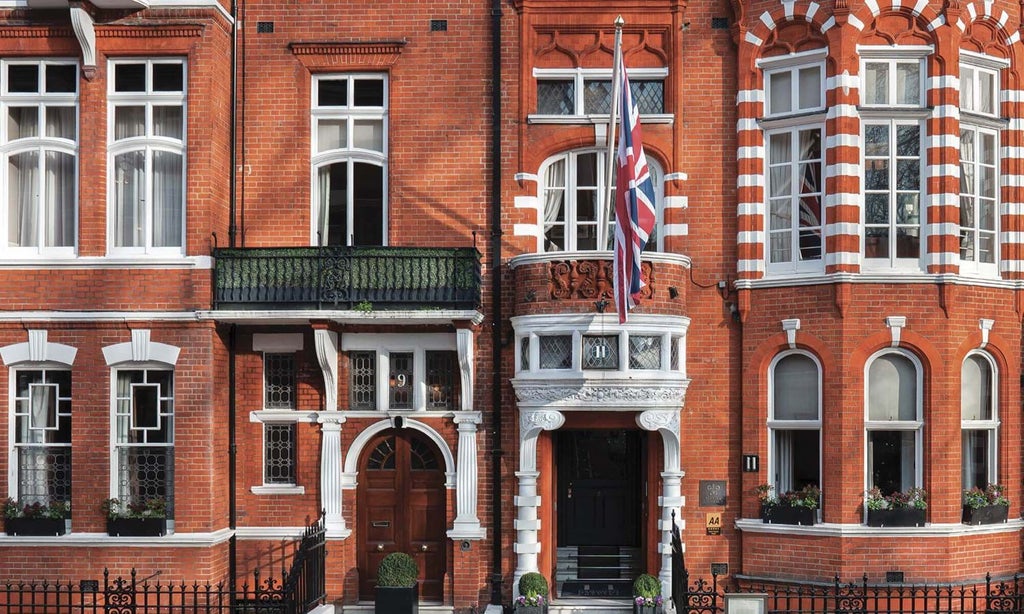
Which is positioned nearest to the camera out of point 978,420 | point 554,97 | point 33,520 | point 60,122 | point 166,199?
point 33,520

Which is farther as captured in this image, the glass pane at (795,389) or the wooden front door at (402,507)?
the wooden front door at (402,507)

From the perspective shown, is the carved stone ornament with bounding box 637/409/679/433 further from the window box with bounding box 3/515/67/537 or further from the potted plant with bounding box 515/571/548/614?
the window box with bounding box 3/515/67/537

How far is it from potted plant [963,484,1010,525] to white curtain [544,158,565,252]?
7204mm

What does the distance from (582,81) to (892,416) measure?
694cm

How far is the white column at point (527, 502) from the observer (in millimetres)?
17172

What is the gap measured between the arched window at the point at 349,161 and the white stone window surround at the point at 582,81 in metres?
2.53

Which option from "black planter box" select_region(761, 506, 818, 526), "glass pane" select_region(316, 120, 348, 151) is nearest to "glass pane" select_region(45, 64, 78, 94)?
"glass pane" select_region(316, 120, 348, 151)

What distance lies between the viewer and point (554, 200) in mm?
18062

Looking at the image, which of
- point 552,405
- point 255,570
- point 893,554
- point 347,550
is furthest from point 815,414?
point 255,570

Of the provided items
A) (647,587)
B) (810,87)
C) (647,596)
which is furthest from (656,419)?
(810,87)

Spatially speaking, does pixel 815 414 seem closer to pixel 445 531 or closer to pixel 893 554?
pixel 893 554

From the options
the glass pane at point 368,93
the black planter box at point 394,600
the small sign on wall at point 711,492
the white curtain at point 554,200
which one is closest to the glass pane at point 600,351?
the white curtain at point 554,200

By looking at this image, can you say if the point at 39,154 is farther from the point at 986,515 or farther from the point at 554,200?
the point at 986,515

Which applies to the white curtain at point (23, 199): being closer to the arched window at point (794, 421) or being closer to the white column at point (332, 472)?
A: the white column at point (332, 472)
